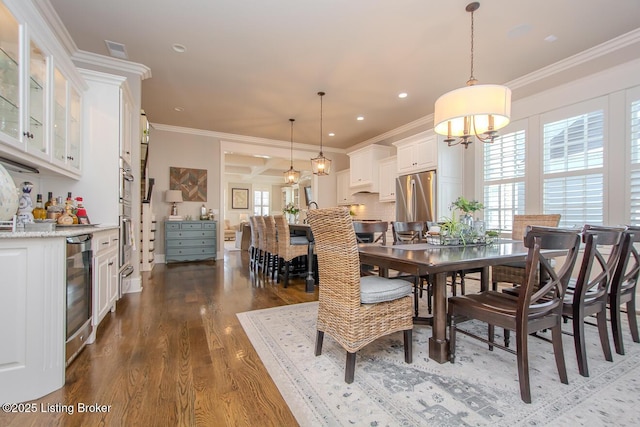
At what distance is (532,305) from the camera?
1.56 m

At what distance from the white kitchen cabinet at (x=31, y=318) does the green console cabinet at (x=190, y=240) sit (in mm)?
4536

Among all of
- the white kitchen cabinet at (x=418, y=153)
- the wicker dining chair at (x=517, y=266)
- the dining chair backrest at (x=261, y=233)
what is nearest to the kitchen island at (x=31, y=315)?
the dining chair backrest at (x=261, y=233)

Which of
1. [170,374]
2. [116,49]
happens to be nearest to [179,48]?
[116,49]

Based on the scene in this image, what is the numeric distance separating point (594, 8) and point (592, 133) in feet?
4.85

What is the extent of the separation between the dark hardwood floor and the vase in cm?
102

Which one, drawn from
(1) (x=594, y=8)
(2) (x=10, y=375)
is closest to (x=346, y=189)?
(1) (x=594, y=8)

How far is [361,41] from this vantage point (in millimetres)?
3076

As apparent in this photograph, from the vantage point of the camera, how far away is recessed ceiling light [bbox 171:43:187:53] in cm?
317

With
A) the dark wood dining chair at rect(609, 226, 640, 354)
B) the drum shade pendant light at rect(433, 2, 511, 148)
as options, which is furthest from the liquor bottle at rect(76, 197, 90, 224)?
the dark wood dining chair at rect(609, 226, 640, 354)

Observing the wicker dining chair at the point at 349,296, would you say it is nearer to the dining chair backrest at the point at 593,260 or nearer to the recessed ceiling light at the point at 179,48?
the dining chair backrest at the point at 593,260

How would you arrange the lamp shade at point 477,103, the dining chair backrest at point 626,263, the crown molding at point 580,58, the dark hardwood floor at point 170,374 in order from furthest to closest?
the crown molding at point 580,58 < the lamp shade at point 477,103 < the dining chair backrest at point 626,263 < the dark hardwood floor at point 170,374

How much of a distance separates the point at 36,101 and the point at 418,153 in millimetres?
5066

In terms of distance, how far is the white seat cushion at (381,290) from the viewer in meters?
1.67

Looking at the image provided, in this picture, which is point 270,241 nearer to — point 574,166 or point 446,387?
point 446,387
